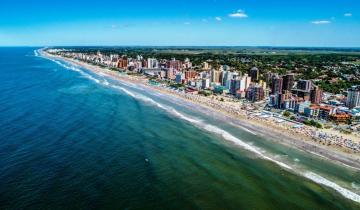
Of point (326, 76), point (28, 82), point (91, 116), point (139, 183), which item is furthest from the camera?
point (326, 76)

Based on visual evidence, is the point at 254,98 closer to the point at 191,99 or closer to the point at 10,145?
the point at 191,99

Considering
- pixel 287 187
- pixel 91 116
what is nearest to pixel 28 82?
pixel 91 116

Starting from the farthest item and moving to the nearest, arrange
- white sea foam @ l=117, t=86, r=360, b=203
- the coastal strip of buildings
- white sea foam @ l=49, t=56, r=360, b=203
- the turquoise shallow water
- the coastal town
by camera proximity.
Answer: the coastal strip of buildings, the coastal town, white sea foam @ l=49, t=56, r=360, b=203, white sea foam @ l=117, t=86, r=360, b=203, the turquoise shallow water

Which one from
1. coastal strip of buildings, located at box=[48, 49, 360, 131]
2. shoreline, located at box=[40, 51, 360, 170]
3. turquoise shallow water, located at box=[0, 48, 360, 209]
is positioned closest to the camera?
turquoise shallow water, located at box=[0, 48, 360, 209]

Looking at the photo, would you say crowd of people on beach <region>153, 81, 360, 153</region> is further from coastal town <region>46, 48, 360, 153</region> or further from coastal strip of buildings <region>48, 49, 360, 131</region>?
coastal strip of buildings <region>48, 49, 360, 131</region>

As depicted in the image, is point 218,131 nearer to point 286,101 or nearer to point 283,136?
point 283,136

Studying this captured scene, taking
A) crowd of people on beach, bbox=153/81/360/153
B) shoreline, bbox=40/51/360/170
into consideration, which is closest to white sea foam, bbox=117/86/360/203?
shoreline, bbox=40/51/360/170

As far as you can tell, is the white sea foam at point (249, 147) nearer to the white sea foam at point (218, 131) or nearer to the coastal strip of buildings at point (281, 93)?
the white sea foam at point (218, 131)
